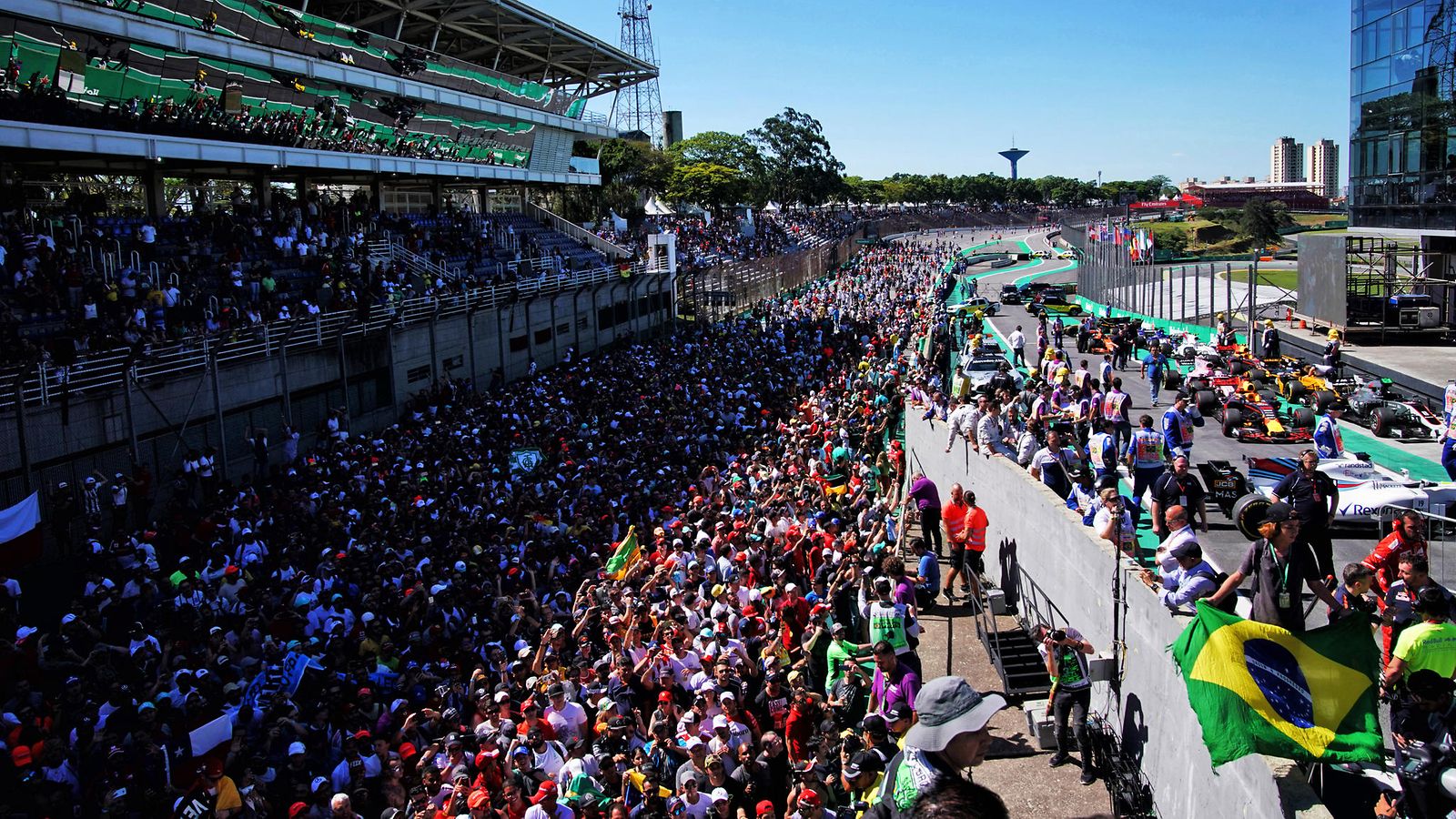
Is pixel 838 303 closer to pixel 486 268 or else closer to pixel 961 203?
pixel 486 268

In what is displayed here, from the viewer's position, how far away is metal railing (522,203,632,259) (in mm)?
45188

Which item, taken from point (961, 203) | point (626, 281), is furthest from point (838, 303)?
point (961, 203)

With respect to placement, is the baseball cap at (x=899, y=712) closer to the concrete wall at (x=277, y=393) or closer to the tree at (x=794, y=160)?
the concrete wall at (x=277, y=393)

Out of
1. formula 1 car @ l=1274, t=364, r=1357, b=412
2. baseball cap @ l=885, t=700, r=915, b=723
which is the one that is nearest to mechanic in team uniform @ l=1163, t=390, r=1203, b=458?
formula 1 car @ l=1274, t=364, r=1357, b=412

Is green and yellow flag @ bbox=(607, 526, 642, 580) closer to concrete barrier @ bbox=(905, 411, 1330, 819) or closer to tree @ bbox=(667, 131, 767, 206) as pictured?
concrete barrier @ bbox=(905, 411, 1330, 819)

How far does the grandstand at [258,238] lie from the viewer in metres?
18.7

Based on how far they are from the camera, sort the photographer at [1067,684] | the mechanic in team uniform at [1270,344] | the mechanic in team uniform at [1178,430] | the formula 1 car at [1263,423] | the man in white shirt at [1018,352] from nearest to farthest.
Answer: the photographer at [1067,684], the mechanic in team uniform at [1178,430], the formula 1 car at [1263,423], the mechanic in team uniform at [1270,344], the man in white shirt at [1018,352]

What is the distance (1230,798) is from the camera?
6.62 m

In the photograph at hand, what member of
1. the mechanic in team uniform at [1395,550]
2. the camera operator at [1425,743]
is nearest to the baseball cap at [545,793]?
the camera operator at [1425,743]

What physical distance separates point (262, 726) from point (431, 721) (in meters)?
1.56

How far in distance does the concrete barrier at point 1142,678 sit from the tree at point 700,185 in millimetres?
72071

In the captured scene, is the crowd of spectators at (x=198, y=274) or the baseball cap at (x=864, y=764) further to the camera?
the crowd of spectators at (x=198, y=274)


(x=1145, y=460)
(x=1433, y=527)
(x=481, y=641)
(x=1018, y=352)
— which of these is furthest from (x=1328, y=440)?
(x=481, y=641)

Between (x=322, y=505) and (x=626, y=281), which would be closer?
(x=322, y=505)
